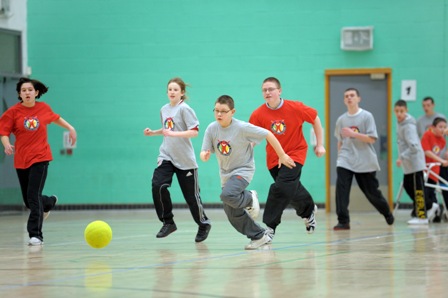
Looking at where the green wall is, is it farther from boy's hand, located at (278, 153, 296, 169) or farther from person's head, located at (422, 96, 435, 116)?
boy's hand, located at (278, 153, 296, 169)

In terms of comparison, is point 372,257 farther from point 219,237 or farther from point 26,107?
point 26,107

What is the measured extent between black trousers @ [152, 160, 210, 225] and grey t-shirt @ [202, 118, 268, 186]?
0.96 m

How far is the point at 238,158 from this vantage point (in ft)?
27.8

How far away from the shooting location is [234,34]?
16.4 metres

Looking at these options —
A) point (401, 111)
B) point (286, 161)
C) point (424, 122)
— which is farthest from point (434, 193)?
point (286, 161)

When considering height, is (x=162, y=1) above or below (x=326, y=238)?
above

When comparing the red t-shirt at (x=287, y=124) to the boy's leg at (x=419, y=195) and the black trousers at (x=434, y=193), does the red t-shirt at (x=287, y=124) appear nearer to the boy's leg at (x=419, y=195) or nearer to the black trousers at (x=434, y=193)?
the boy's leg at (x=419, y=195)

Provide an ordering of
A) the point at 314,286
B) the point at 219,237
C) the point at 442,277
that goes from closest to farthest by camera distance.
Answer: the point at 314,286
the point at 442,277
the point at 219,237

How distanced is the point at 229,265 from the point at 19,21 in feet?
35.1

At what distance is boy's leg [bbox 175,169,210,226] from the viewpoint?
9414 mm

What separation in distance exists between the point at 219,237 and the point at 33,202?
6.80ft

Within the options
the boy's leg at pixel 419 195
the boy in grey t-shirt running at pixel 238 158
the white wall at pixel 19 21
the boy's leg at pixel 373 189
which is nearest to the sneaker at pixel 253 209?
the boy in grey t-shirt running at pixel 238 158

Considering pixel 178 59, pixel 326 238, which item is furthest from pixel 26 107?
pixel 178 59

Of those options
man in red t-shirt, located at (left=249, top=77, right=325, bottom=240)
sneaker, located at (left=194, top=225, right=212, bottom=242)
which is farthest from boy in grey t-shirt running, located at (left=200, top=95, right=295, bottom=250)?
sneaker, located at (left=194, top=225, right=212, bottom=242)
